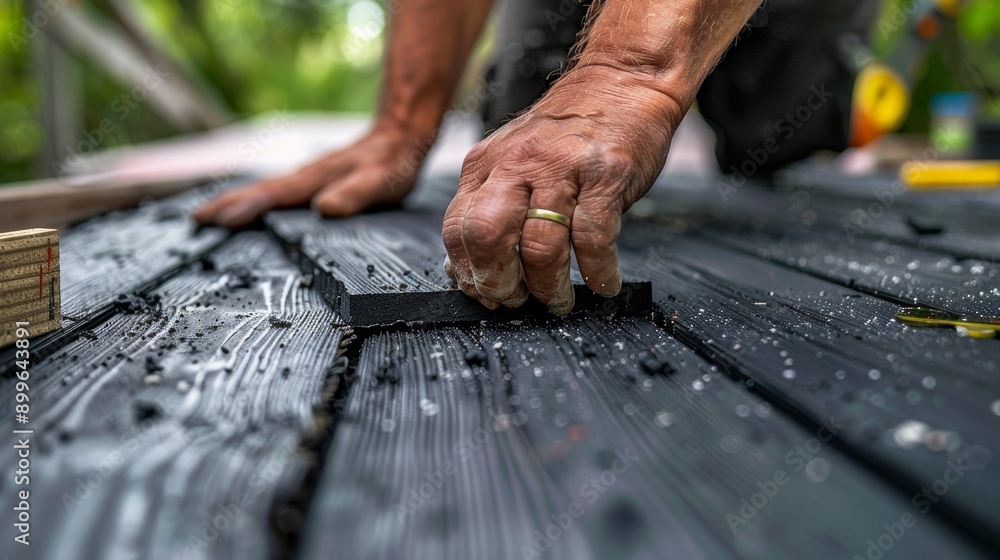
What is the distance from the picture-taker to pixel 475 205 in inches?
35.1

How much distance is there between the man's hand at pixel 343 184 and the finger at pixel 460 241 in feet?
3.12

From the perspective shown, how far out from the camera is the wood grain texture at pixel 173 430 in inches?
20.1

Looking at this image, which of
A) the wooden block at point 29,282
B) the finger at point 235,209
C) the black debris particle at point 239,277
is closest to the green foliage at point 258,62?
the finger at point 235,209

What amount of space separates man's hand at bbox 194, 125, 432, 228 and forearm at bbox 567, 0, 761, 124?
1029mm

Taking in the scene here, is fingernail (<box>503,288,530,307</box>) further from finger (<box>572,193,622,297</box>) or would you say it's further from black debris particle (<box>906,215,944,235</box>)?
black debris particle (<box>906,215,944,235</box>)

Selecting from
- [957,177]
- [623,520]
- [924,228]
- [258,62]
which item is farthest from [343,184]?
[258,62]

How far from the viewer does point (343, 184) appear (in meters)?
1.96

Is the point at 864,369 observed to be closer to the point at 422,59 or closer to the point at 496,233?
the point at 496,233

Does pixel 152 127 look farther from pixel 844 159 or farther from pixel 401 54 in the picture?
pixel 844 159

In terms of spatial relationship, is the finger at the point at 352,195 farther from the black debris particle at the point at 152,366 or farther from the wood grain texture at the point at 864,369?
the black debris particle at the point at 152,366

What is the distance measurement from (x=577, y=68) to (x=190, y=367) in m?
0.68

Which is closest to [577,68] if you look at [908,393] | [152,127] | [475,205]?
[475,205]

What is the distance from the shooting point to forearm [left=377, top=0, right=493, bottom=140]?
2174 millimetres

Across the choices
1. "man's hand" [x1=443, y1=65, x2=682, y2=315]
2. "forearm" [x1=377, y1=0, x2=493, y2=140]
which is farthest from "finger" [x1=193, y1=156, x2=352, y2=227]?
"man's hand" [x1=443, y1=65, x2=682, y2=315]
